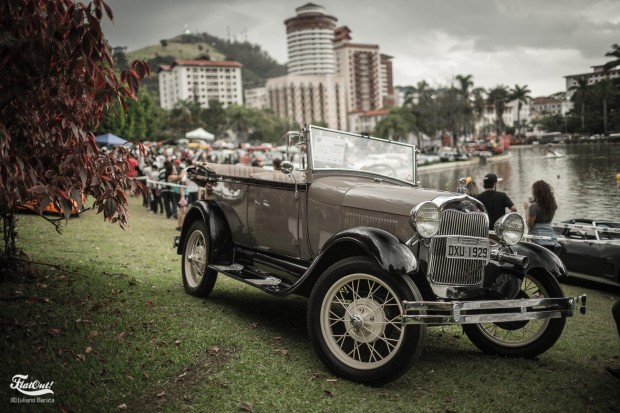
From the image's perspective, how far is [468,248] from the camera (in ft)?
16.3

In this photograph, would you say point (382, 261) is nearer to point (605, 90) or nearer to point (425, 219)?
point (425, 219)

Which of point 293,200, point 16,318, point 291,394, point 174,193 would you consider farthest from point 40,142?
point 174,193

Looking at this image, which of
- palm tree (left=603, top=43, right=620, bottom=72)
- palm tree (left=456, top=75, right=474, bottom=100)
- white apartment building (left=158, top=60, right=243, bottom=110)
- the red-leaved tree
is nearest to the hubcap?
the red-leaved tree

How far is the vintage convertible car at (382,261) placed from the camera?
4.50m

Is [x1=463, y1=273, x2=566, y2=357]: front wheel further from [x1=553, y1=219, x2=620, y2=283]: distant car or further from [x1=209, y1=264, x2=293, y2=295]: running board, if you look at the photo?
[x1=553, y1=219, x2=620, y2=283]: distant car

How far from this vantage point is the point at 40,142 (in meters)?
5.68

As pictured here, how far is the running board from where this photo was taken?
18.7ft

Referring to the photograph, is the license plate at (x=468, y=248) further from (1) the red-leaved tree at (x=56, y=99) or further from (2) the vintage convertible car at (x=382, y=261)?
(1) the red-leaved tree at (x=56, y=99)

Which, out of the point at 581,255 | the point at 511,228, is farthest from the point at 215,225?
the point at 581,255

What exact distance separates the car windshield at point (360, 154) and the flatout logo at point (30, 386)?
10.8ft

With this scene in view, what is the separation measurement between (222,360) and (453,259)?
2307 mm

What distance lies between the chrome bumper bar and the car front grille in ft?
1.32

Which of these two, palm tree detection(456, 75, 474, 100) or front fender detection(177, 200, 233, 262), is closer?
front fender detection(177, 200, 233, 262)

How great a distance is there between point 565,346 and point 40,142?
591 cm
